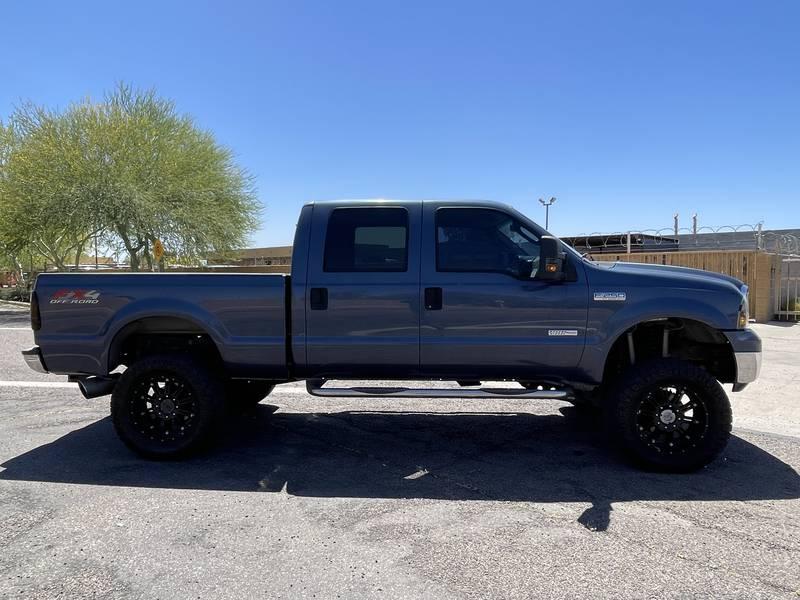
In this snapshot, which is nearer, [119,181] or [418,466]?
[418,466]

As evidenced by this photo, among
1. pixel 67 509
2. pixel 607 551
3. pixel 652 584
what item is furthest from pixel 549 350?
pixel 67 509

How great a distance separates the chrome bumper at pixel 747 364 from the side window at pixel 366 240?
2.82 meters

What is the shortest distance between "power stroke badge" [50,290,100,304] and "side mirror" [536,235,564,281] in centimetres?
373

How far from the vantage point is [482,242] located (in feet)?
16.5

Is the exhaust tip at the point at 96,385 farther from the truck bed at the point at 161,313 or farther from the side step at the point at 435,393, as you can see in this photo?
the side step at the point at 435,393

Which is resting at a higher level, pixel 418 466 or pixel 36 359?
pixel 36 359

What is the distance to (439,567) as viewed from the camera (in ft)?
Answer: 10.7

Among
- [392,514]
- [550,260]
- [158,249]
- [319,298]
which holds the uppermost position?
[158,249]

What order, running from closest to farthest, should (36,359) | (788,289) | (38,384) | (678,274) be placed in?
(678,274) → (36,359) → (38,384) → (788,289)

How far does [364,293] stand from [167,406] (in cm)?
196

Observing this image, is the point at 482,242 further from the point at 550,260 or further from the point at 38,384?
the point at 38,384

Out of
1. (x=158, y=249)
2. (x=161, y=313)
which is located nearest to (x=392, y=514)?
(x=161, y=313)

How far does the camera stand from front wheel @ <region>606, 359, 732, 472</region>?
471cm

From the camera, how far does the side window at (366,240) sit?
16.5 ft
